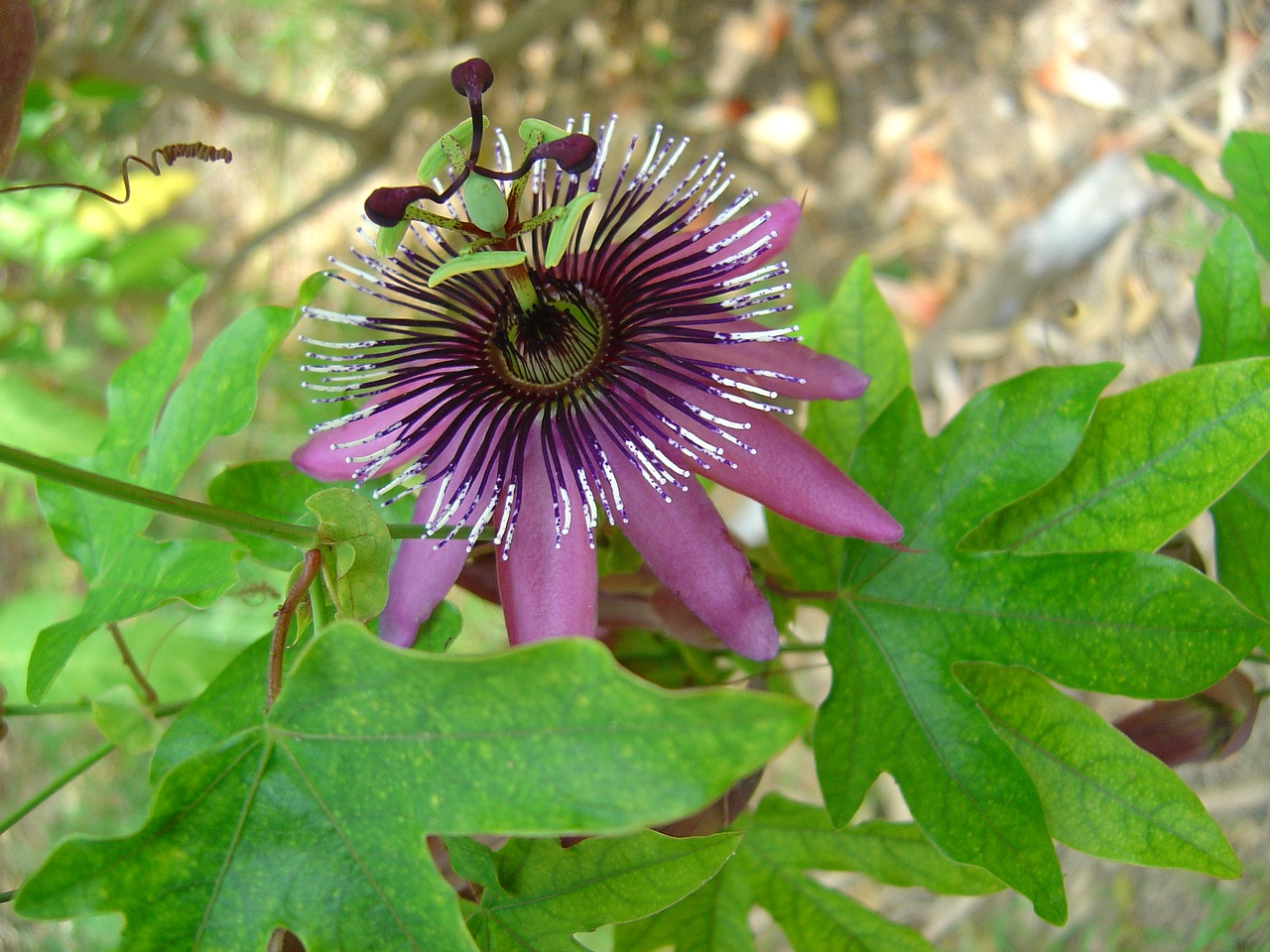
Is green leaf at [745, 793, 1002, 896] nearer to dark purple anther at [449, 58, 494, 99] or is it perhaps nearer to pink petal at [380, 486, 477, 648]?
pink petal at [380, 486, 477, 648]

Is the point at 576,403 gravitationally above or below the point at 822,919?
above

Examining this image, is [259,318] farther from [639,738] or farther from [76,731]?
[76,731]

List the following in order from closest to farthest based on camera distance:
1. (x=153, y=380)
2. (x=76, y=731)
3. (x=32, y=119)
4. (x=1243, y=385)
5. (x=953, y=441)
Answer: (x=1243, y=385) → (x=953, y=441) → (x=153, y=380) → (x=32, y=119) → (x=76, y=731)

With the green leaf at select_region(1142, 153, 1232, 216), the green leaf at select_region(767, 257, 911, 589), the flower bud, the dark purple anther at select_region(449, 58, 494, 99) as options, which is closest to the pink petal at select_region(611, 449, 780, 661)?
the green leaf at select_region(767, 257, 911, 589)

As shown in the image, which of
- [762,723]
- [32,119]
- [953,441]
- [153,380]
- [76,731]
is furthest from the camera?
[76,731]

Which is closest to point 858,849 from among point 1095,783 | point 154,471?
point 1095,783

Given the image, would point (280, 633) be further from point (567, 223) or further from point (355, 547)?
point (567, 223)

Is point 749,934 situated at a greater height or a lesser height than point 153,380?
lesser

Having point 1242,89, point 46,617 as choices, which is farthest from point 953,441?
point 46,617
